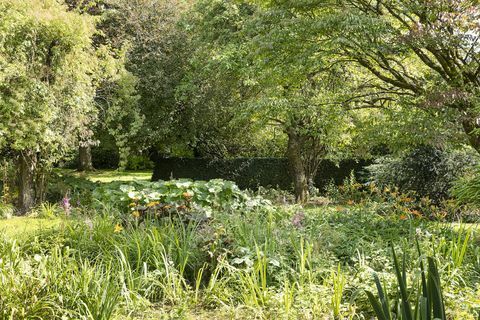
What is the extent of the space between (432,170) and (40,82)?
8219mm

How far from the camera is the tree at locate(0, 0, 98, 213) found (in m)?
8.80

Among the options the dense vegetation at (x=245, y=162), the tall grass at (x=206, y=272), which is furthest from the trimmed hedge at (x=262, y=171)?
the tall grass at (x=206, y=272)

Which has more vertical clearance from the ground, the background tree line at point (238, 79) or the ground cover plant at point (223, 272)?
the background tree line at point (238, 79)

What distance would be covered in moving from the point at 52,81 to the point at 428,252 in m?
8.39

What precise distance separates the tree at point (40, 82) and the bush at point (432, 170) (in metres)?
7.14

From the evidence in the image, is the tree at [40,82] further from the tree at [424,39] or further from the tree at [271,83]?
the tree at [424,39]

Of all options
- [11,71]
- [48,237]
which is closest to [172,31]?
[11,71]

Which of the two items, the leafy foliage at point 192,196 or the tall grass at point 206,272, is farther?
the leafy foliage at point 192,196

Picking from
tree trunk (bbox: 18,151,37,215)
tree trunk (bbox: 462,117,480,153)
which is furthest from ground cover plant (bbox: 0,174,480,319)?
tree trunk (bbox: 18,151,37,215)

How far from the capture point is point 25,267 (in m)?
3.65

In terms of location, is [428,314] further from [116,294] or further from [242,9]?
[242,9]

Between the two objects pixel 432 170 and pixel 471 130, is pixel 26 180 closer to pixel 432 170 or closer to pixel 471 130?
pixel 432 170

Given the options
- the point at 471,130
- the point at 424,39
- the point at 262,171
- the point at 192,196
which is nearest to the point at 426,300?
the point at 192,196

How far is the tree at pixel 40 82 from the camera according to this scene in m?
8.80
